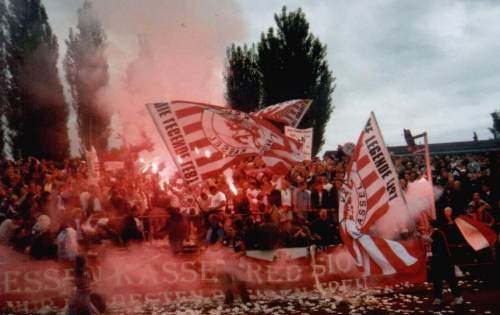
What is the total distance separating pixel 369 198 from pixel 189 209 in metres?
6.10

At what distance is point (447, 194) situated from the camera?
1390 cm

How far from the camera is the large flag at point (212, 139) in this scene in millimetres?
8625

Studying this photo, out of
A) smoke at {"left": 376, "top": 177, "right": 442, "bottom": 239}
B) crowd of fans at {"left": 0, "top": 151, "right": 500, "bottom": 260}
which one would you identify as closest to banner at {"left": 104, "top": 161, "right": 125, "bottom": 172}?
crowd of fans at {"left": 0, "top": 151, "right": 500, "bottom": 260}

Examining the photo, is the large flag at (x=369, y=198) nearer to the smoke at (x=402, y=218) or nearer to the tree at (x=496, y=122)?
the smoke at (x=402, y=218)

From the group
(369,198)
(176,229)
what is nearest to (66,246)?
(176,229)

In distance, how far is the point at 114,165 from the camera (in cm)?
1586

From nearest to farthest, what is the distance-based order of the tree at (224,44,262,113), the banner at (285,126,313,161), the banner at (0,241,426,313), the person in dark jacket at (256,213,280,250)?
the banner at (0,241,426,313)
the person in dark jacket at (256,213,280,250)
the banner at (285,126,313,161)
the tree at (224,44,262,113)

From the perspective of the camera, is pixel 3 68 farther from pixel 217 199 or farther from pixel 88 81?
pixel 217 199

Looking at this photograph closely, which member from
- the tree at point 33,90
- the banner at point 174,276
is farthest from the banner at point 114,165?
the tree at point 33,90

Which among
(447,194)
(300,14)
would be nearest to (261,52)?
(300,14)

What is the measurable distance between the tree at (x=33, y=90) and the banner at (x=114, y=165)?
15520 mm

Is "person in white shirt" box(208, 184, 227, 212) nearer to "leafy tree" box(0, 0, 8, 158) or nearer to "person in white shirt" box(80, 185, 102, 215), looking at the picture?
"person in white shirt" box(80, 185, 102, 215)

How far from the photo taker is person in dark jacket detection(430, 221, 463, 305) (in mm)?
9416

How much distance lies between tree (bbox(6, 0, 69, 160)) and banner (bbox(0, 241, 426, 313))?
70.1 feet
